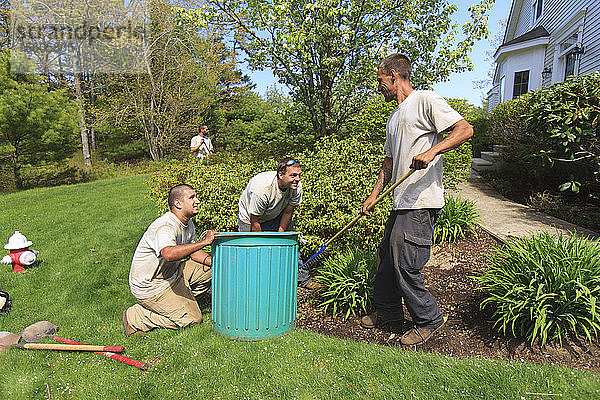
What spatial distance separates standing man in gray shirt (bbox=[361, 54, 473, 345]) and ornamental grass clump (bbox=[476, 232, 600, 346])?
1.64 feet

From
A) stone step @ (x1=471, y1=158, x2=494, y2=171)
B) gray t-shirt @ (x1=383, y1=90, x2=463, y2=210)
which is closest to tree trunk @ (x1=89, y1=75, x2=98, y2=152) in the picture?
stone step @ (x1=471, y1=158, x2=494, y2=171)

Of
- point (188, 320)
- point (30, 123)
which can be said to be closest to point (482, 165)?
point (188, 320)

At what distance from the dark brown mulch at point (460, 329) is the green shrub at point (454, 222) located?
1.36ft

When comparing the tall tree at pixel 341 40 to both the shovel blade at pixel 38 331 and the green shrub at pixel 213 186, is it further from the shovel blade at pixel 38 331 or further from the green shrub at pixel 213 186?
the shovel blade at pixel 38 331

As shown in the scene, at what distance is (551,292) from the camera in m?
2.73

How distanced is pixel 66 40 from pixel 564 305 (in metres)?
22.6

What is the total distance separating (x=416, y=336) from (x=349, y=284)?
28.9 inches

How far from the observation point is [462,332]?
9.87ft

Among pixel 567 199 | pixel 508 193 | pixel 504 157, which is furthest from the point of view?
pixel 504 157

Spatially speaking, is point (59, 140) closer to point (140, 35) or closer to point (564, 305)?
point (140, 35)

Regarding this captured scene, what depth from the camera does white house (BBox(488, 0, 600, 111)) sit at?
9.95 meters

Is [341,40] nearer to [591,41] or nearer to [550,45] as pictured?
[591,41]

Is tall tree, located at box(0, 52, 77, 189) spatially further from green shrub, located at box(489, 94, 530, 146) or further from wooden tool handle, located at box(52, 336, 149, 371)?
green shrub, located at box(489, 94, 530, 146)

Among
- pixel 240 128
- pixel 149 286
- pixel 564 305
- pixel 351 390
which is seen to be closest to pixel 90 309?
pixel 149 286
